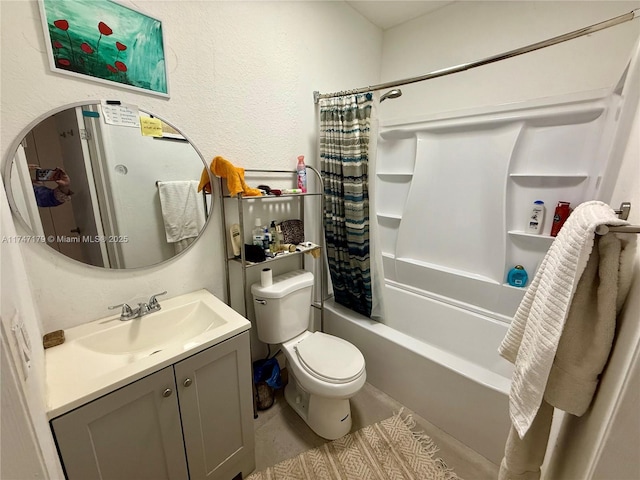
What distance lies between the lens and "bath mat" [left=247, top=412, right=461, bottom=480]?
4.26 feet

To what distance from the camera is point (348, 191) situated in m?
1.73

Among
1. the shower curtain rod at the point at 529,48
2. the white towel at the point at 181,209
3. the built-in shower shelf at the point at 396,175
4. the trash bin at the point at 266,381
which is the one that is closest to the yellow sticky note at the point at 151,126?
the white towel at the point at 181,209

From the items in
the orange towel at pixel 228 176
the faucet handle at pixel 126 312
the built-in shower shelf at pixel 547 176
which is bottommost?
the faucet handle at pixel 126 312

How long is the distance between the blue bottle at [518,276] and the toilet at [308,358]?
51.5 inches

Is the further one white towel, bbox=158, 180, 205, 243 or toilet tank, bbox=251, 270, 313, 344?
toilet tank, bbox=251, 270, 313, 344

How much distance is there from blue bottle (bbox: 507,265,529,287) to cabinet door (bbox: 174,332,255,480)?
1.91 meters

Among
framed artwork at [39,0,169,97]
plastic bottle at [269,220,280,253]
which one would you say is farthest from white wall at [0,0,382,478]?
plastic bottle at [269,220,280,253]

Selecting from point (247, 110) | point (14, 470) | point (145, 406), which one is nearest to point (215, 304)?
point (145, 406)

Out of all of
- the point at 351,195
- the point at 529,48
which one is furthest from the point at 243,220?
the point at 529,48

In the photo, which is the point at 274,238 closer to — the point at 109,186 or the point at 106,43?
the point at 109,186

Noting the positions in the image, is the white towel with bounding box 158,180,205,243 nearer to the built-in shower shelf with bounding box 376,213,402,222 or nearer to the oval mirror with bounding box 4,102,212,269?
the oval mirror with bounding box 4,102,212,269

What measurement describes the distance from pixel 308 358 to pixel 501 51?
239cm

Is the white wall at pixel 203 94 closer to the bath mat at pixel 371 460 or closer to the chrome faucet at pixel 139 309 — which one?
the chrome faucet at pixel 139 309

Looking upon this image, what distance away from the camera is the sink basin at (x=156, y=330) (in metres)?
1.07
